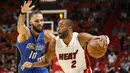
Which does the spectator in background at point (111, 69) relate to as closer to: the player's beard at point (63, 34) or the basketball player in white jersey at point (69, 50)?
the basketball player in white jersey at point (69, 50)

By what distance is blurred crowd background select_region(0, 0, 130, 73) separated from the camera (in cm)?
1208

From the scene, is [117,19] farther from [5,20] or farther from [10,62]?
[10,62]

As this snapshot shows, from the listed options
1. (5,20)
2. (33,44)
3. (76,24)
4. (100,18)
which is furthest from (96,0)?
(33,44)

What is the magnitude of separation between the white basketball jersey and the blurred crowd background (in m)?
6.29

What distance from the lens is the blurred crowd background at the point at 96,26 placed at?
39.6 ft

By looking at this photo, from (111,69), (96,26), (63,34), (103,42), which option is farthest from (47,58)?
(96,26)

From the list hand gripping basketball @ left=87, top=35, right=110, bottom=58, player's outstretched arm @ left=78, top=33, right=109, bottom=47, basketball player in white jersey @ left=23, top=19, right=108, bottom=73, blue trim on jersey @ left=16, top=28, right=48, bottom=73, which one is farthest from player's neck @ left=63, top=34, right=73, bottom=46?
blue trim on jersey @ left=16, top=28, right=48, bottom=73

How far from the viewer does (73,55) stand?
512 cm

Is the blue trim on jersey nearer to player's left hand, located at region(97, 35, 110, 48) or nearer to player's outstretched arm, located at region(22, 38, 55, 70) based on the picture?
player's outstretched arm, located at region(22, 38, 55, 70)

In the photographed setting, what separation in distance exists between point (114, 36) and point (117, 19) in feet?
5.11

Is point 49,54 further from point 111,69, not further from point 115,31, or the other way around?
point 115,31

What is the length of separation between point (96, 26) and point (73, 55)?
10377mm

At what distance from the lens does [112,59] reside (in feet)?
41.1

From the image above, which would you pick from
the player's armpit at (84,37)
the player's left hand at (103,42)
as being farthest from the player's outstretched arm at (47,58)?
the player's left hand at (103,42)
